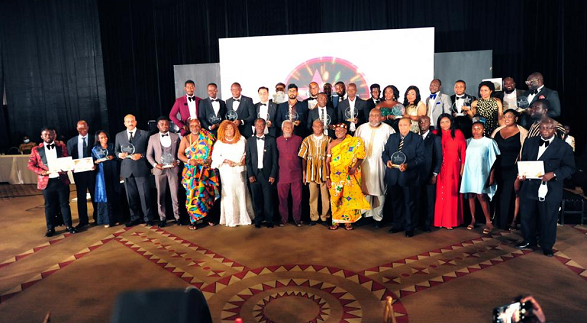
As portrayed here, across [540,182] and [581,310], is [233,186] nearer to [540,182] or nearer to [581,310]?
[540,182]

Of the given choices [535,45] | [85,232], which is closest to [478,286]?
[85,232]

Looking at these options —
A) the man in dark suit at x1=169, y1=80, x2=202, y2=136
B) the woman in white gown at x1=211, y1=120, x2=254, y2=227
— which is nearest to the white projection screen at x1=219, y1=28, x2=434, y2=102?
the man in dark suit at x1=169, y1=80, x2=202, y2=136

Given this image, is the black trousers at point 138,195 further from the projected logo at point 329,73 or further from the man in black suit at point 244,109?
the projected logo at point 329,73

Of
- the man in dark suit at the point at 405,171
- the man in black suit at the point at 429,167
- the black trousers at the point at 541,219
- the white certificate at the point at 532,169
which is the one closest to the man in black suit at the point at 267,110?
the man in dark suit at the point at 405,171

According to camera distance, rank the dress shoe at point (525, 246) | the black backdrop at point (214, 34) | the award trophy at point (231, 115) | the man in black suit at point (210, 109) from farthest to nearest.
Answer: the black backdrop at point (214, 34)
the man in black suit at point (210, 109)
the award trophy at point (231, 115)
the dress shoe at point (525, 246)

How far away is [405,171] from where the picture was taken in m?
5.42

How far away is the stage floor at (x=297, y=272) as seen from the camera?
3740 millimetres

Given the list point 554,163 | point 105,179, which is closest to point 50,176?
point 105,179

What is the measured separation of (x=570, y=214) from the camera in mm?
5820

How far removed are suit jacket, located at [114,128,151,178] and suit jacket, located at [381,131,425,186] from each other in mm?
3353

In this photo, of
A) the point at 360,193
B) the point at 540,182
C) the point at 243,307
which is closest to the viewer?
the point at 243,307

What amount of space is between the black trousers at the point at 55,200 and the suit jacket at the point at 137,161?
804 mm

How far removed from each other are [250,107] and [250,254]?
2636 mm

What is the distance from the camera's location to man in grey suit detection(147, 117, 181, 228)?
609cm
